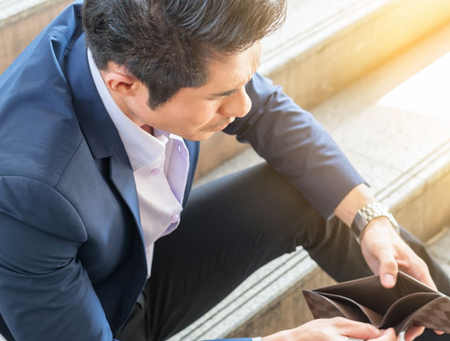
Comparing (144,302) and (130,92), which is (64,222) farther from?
(144,302)

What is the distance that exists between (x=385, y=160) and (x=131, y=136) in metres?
0.96

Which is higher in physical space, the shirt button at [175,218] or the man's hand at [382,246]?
the shirt button at [175,218]

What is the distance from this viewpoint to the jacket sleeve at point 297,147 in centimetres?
131

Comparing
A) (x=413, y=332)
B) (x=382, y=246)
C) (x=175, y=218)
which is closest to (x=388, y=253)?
(x=382, y=246)

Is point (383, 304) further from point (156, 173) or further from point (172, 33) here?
point (172, 33)

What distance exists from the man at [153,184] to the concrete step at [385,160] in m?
0.15

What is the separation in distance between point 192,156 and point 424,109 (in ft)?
3.18

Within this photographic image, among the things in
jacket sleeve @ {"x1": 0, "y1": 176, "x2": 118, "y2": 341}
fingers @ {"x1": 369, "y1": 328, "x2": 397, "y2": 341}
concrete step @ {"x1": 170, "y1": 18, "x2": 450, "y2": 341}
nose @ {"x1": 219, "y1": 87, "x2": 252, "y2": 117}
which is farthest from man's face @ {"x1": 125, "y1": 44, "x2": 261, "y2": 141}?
concrete step @ {"x1": 170, "y1": 18, "x2": 450, "y2": 341}

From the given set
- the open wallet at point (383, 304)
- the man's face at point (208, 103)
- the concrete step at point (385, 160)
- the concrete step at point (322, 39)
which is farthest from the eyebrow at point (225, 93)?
the concrete step at point (322, 39)

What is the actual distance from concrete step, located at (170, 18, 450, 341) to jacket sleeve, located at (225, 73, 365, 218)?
1.01ft

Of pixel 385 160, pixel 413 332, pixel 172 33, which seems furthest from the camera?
pixel 385 160

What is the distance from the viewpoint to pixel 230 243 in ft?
4.31

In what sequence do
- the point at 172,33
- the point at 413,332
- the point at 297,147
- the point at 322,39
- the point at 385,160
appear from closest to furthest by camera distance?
the point at 172,33
the point at 413,332
the point at 297,147
the point at 385,160
the point at 322,39

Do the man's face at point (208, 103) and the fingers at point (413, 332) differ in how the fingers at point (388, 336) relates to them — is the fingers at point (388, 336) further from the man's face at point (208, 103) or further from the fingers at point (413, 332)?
the man's face at point (208, 103)
